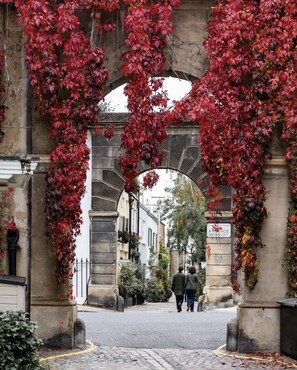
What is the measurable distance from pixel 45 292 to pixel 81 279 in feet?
53.9

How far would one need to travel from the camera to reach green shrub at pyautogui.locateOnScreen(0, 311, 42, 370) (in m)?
10.7

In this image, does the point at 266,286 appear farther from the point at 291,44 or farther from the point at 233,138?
the point at 291,44

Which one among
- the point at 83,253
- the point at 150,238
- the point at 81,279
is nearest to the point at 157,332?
the point at 81,279

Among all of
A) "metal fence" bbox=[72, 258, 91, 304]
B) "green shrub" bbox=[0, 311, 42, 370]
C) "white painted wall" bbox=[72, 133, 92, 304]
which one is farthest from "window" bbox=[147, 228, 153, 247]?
"green shrub" bbox=[0, 311, 42, 370]

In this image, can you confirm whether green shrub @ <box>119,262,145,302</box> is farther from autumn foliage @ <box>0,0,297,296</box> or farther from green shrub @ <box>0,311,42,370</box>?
green shrub @ <box>0,311,42,370</box>

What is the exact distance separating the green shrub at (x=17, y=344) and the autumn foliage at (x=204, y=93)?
4.51 metres

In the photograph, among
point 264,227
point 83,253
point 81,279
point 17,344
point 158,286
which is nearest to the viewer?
point 17,344

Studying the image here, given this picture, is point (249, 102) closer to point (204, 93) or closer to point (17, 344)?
point (204, 93)

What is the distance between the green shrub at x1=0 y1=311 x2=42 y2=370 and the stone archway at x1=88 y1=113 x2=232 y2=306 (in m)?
18.6

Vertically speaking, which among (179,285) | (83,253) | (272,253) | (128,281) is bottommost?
(128,281)

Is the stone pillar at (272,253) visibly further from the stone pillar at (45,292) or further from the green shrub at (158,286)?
the green shrub at (158,286)

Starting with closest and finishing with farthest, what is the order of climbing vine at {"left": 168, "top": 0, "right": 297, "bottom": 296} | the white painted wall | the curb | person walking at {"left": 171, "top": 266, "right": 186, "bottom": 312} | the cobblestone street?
the cobblestone street < the curb < climbing vine at {"left": 168, "top": 0, "right": 297, "bottom": 296} < person walking at {"left": 171, "top": 266, "right": 186, "bottom": 312} < the white painted wall

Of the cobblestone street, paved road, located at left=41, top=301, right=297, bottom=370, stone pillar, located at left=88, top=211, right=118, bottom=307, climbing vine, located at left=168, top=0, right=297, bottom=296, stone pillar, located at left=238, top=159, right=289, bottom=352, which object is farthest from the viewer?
stone pillar, located at left=88, top=211, right=118, bottom=307

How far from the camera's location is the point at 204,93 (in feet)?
51.2
